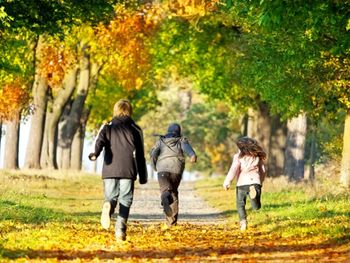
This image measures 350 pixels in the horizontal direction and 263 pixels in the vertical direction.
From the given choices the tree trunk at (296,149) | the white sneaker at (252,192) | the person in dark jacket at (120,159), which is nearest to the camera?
the person in dark jacket at (120,159)

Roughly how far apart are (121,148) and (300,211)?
759cm

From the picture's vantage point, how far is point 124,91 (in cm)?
5931

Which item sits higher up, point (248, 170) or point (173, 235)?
point (248, 170)

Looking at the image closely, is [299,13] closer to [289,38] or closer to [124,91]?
[289,38]

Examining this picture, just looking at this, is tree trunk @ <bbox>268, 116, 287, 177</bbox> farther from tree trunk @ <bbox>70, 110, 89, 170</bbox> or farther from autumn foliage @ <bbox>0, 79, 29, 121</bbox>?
tree trunk @ <bbox>70, 110, 89, 170</bbox>

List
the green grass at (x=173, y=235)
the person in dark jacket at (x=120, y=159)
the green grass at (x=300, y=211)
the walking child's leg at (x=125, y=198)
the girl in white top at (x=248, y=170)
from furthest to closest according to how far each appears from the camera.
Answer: the girl in white top at (x=248, y=170)
the green grass at (x=300, y=211)
the person in dark jacket at (x=120, y=159)
the walking child's leg at (x=125, y=198)
the green grass at (x=173, y=235)

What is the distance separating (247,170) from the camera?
20.1 m

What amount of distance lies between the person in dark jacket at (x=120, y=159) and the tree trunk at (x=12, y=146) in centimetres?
3201

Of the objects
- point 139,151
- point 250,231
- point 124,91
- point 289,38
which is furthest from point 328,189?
point 124,91

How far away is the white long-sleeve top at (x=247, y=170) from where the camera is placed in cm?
2003

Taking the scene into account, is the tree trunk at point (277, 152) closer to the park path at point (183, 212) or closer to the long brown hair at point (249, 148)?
the park path at point (183, 212)

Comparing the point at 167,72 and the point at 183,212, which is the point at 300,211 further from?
the point at 167,72

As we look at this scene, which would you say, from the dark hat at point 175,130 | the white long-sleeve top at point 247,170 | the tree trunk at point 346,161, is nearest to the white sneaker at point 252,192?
the white long-sleeve top at point 247,170

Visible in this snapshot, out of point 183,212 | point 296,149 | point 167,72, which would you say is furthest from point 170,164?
point 167,72
